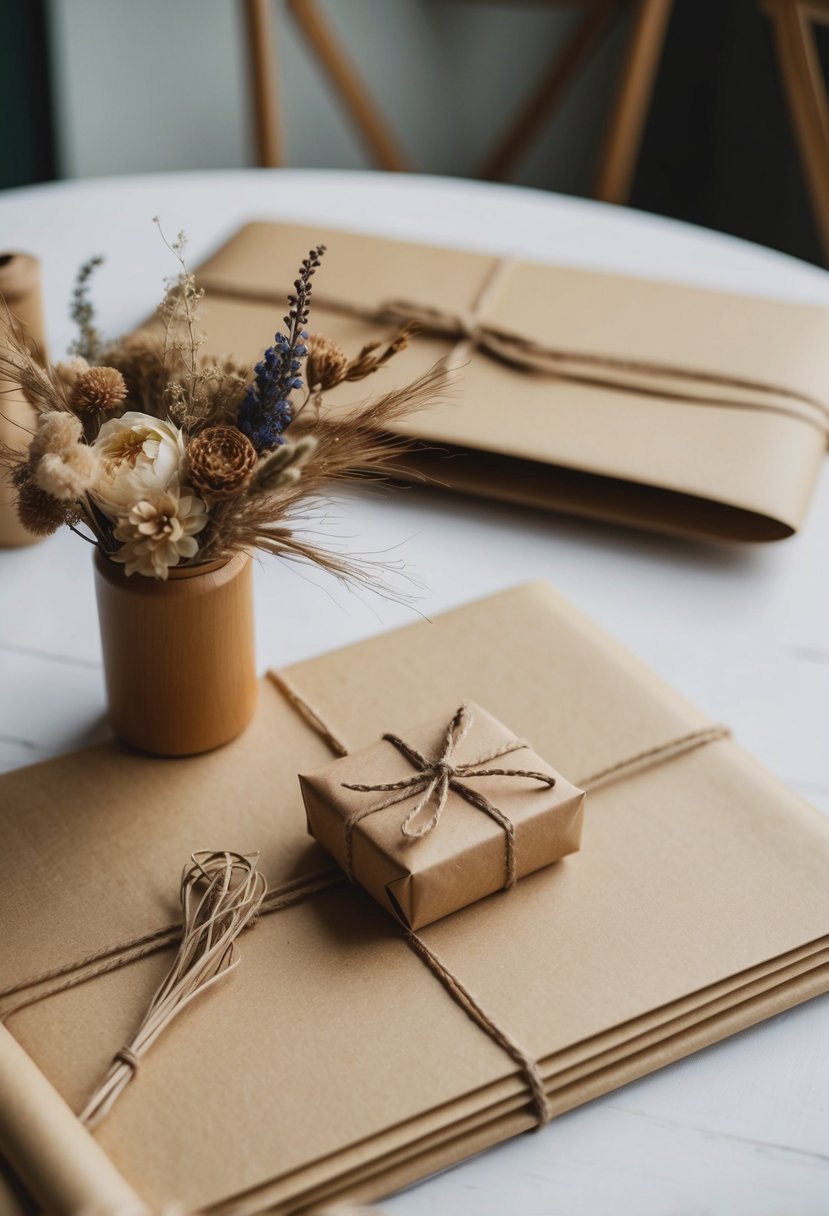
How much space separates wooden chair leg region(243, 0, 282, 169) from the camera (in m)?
1.88

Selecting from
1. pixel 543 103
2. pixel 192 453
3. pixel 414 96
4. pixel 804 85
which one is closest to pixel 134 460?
pixel 192 453

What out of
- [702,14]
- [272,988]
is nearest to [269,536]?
[272,988]

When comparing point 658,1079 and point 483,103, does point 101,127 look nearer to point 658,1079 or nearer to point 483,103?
point 483,103

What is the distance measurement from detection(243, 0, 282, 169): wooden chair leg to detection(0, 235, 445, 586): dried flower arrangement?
123cm

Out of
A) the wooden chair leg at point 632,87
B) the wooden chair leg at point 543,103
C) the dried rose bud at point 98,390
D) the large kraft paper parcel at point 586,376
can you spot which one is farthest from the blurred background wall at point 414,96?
the dried rose bud at point 98,390

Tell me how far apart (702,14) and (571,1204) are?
8.27 ft

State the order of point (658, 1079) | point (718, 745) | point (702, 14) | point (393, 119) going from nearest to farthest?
point (658, 1079) → point (718, 745) → point (702, 14) → point (393, 119)

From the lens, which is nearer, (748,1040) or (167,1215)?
(167,1215)

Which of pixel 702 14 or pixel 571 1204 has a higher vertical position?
pixel 702 14

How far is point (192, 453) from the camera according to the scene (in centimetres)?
74

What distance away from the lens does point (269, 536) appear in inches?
30.7

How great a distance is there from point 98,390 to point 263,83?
131 centimetres

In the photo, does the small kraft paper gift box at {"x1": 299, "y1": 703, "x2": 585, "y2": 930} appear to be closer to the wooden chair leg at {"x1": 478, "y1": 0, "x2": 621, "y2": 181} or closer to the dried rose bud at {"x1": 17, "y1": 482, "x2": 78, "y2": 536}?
the dried rose bud at {"x1": 17, "y1": 482, "x2": 78, "y2": 536}

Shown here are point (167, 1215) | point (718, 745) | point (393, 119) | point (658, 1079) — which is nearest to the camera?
point (167, 1215)
